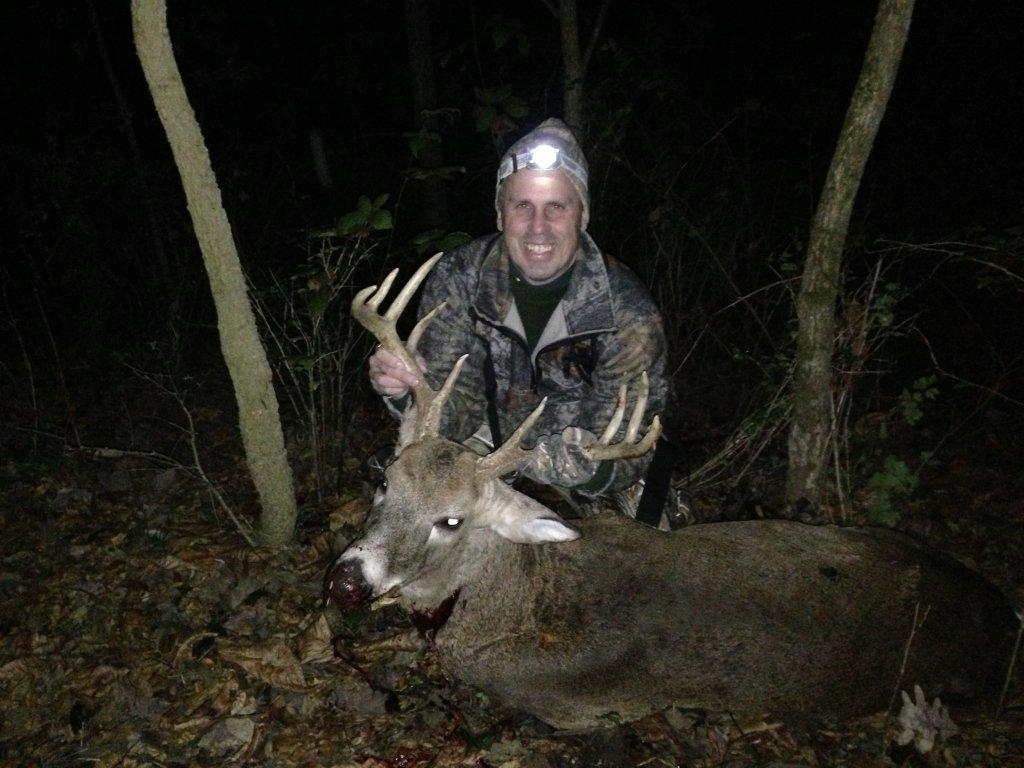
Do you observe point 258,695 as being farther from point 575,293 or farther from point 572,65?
point 572,65

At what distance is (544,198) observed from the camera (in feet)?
11.6

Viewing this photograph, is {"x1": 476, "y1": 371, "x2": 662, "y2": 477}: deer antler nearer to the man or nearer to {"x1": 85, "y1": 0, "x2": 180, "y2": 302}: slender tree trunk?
the man

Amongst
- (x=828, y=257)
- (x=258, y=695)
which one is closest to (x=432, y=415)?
(x=258, y=695)

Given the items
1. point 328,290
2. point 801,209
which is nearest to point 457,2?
point 801,209

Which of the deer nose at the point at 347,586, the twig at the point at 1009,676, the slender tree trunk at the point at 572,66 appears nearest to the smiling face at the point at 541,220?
the slender tree trunk at the point at 572,66

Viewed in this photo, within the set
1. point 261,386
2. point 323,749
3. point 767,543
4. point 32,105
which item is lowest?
point 323,749

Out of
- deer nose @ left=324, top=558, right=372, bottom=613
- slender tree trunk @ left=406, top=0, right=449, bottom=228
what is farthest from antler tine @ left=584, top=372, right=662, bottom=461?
slender tree trunk @ left=406, top=0, right=449, bottom=228

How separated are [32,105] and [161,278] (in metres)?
1.81

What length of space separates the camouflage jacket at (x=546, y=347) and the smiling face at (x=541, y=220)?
14cm

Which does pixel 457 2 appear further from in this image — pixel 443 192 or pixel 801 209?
pixel 801 209

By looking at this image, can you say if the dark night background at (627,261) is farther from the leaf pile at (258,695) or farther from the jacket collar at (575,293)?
the jacket collar at (575,293)

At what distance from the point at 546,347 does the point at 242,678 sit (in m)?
2.13

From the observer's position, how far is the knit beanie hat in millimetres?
3494

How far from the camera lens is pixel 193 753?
275cm
